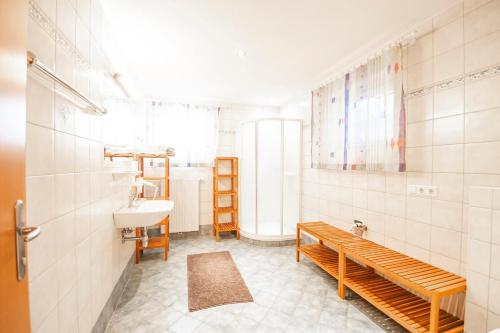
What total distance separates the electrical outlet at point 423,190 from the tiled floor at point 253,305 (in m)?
1.04

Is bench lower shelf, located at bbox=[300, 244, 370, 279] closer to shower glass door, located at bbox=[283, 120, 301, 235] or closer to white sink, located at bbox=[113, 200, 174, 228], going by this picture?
shower glass door, located at bbox=[283, 120, 301, 235]

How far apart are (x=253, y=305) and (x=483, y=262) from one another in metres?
1.57

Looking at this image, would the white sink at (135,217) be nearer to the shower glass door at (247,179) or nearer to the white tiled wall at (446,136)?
the shower glass door at (247,179)

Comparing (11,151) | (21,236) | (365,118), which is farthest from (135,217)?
(365,118)

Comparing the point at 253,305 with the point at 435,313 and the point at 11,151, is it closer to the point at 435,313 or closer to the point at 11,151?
the point at 435,313

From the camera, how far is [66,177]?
1.06 m

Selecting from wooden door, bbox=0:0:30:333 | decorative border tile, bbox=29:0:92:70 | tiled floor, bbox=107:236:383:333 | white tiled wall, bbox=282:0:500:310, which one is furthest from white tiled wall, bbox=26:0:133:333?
white tiled wall, bbox=282:0:500:310

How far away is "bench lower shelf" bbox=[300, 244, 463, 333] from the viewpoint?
1.36m

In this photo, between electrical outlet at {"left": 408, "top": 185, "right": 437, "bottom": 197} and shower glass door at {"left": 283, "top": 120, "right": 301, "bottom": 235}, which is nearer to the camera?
electrical outlet at {"left": 408, "top": 185, "right": 437, "bottom": 197}

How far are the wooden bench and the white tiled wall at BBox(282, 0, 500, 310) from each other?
0.52ft

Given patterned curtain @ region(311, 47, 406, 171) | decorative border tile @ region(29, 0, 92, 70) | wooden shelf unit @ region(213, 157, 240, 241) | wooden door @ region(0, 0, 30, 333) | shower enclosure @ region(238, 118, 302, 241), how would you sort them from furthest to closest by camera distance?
1. wooden shelf unit @ region(213, 157, 240, 241)
2. shower enclosure @ region(238, 118, 302, 241)
3. patterned curtain @ region(311, 47, 406, 171)
4. decorative border tile @ region(29, 0, 92, 70)
5. wooden door @ region(0, 0, 30, 333)

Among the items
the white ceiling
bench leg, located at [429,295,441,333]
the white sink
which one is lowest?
bench leg, located at [429,295,441,333]

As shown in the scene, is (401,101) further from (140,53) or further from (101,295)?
(101,295)

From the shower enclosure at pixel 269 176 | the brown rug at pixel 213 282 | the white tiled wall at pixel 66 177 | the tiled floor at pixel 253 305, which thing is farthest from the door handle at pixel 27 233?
the shower enclosure at pixel 269 176
